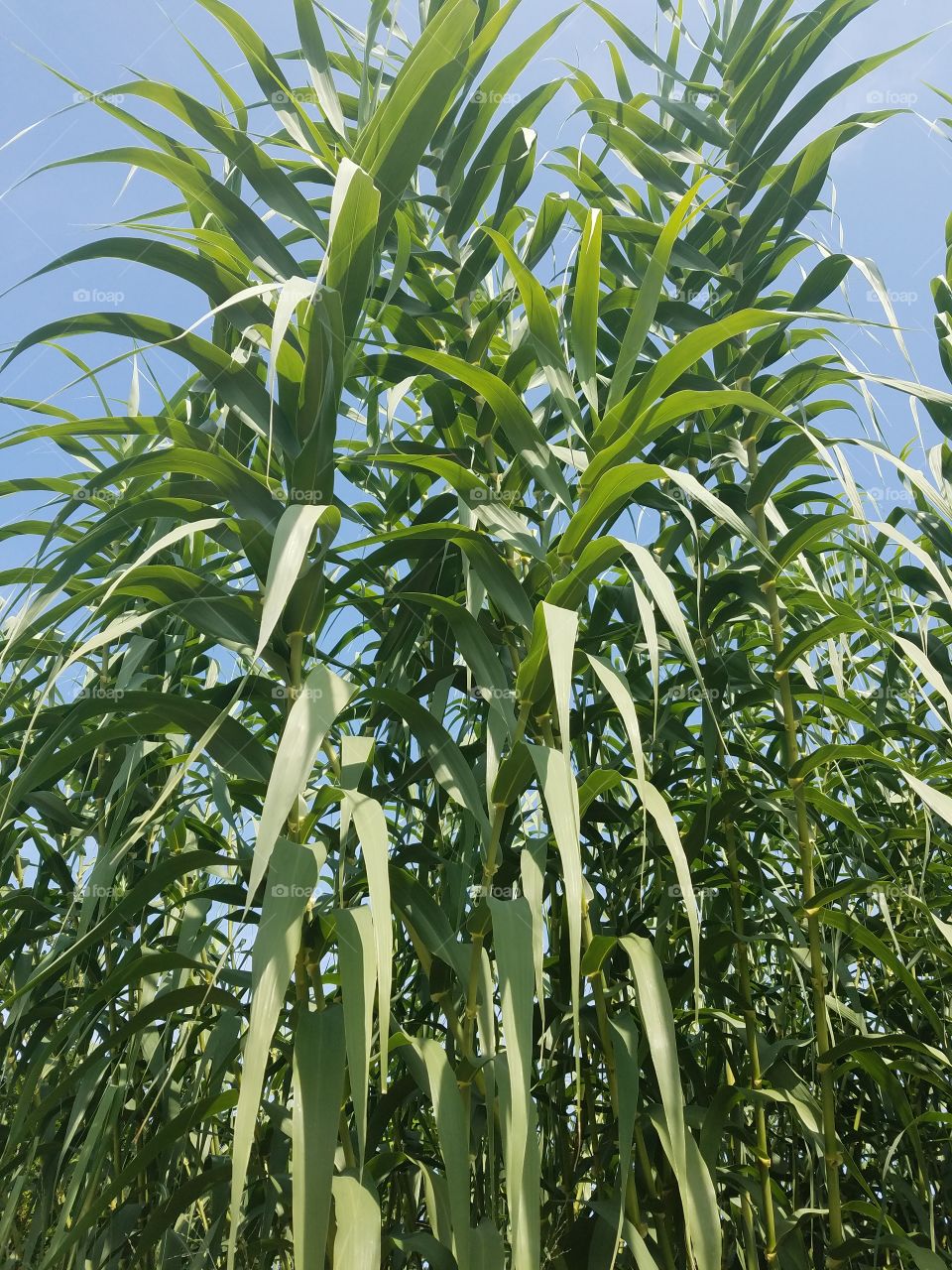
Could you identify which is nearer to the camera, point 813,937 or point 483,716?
point 813,937

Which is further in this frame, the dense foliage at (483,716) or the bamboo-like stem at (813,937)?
the bamboo-like stem at (813,937)

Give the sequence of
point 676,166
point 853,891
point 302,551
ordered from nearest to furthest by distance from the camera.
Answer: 1. point 302,551
2. point 853,891
3. point 676,166

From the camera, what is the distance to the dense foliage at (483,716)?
0.68 m

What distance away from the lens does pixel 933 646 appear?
3.47 ft

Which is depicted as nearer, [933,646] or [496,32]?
[496,32]

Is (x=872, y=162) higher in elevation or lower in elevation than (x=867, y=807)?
higher

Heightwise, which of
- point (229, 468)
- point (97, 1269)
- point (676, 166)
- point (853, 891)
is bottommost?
point (97, 1269)

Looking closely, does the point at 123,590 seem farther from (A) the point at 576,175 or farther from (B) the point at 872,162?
(B) the point at 872,162

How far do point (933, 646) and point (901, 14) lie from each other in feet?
2.09

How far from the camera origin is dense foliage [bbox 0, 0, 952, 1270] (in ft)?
2.24

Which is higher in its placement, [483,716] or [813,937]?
[483,716]

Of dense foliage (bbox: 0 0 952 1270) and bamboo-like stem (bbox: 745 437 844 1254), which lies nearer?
dense foliage (bbox: 0 0 952 1270)

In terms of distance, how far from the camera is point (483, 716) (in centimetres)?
106

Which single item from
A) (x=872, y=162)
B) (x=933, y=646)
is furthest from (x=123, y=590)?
(x=872, y=162)
